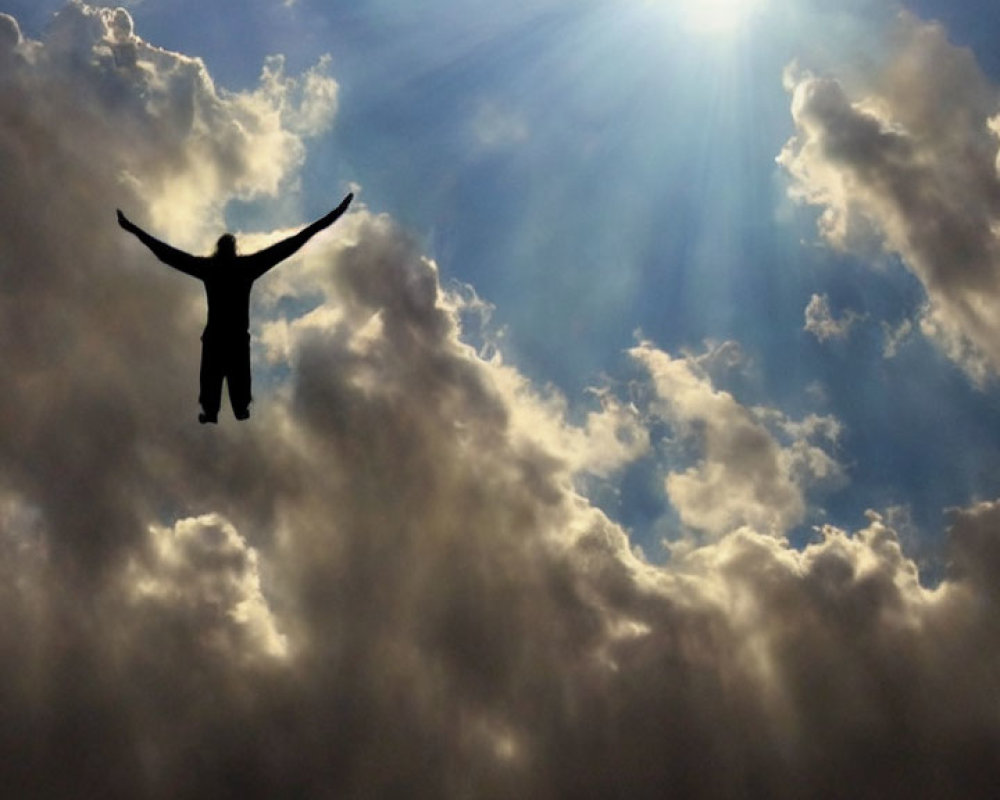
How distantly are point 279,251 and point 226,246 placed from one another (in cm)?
140

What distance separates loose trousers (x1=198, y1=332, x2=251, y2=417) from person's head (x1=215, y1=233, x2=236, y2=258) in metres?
2.31

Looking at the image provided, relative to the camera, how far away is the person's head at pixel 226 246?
26.6 meters

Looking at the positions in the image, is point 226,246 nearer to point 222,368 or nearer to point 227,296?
point 227,296

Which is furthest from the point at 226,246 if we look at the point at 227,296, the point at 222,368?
the point at 222,368

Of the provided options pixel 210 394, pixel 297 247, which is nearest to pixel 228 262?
pixel 297 247

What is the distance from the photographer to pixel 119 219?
27.1 metres

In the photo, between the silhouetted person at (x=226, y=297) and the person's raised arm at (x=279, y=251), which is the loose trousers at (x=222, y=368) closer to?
the silhouetted person at (x=226, y=297)

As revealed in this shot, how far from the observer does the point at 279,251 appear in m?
27.0

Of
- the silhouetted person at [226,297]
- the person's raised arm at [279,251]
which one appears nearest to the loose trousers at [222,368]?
the silhouetted person at [226,297]

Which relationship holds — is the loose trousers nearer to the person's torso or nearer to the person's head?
the person's torso

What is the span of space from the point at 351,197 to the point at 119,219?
6.85 m

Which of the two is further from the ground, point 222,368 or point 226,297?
point 226,297

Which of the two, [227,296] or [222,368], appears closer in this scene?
[227,296]

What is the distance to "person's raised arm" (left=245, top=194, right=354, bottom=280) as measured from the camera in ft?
86.7
